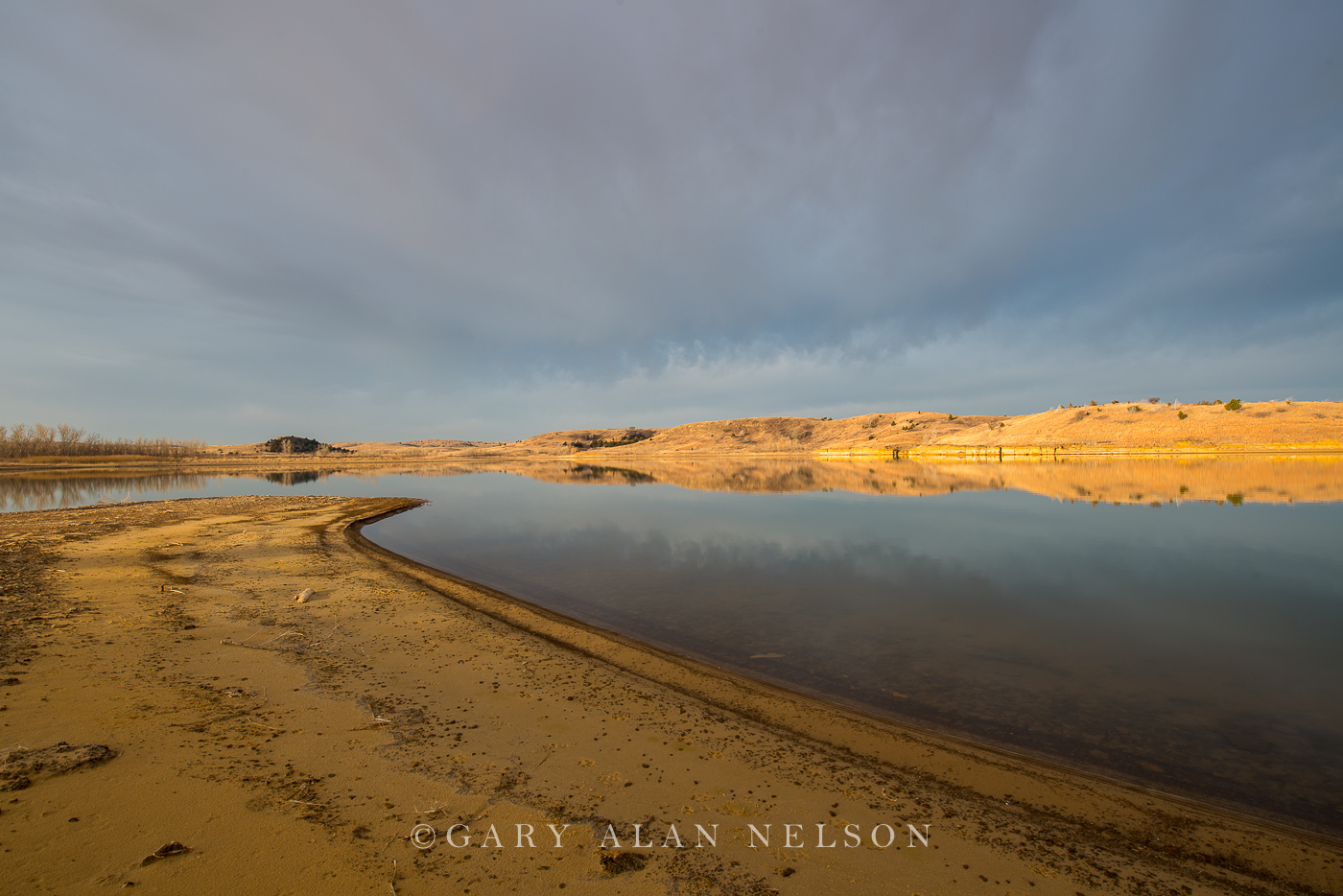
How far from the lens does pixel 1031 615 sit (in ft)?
32.0

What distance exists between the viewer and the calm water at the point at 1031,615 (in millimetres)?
5707

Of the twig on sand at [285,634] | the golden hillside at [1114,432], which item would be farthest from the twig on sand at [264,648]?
the golden hillside at [1114,432]

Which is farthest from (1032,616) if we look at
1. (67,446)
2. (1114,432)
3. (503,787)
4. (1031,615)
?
(67,446)

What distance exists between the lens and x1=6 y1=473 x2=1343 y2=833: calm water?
5707 millimetres

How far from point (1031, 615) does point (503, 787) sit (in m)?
9.92

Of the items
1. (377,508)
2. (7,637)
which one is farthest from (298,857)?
(377,508)

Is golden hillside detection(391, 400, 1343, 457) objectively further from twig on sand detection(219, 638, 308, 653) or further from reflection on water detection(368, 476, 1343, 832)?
twig on sand detection(219, 638, 308, 653)

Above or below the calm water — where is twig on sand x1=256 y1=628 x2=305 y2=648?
above

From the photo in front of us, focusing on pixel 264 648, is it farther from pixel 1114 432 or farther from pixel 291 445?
pixel 291 445

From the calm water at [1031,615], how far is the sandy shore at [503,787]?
1.03m

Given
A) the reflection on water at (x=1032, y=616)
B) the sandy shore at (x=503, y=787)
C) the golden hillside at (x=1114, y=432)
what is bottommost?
the reflection on water at (x=1032, y=616)

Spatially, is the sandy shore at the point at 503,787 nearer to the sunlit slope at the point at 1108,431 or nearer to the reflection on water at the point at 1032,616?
the reflection on water at the point at 1032,616

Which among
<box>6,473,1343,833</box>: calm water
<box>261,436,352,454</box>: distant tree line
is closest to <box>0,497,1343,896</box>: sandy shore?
<box>6,473,1343,833</box>: calm water

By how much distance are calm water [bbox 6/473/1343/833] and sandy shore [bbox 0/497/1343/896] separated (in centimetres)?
103
